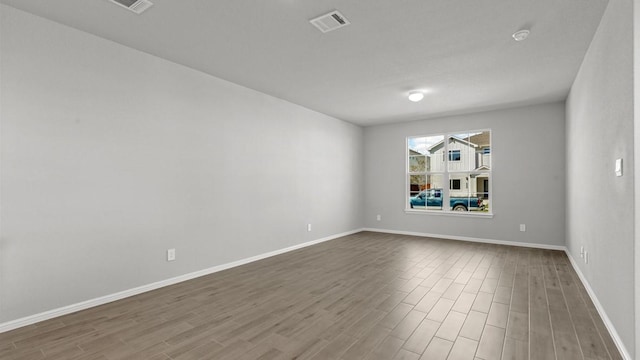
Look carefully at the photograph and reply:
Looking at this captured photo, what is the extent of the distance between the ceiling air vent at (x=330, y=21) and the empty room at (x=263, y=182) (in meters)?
0.03

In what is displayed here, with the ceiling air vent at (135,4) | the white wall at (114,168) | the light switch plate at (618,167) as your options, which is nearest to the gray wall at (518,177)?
the white wall at (114,168)

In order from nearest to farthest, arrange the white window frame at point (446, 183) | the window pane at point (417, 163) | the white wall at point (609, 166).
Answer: the white wall at point (609, 166) → the white window frame at point (446, 183) → the window pane at point (417, 163)

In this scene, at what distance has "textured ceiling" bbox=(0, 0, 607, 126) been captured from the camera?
2.47 m

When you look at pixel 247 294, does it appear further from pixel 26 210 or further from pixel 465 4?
pixel 465 4

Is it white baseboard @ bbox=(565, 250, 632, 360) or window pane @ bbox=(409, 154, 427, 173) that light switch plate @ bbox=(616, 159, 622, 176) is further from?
window pane @ bbox=(409, 154, 427, 173)

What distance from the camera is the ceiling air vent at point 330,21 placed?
2.56 metres

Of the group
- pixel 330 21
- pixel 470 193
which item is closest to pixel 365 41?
pixel 330 21

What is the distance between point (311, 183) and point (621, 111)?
14.4ft

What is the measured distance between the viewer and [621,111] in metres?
2.05

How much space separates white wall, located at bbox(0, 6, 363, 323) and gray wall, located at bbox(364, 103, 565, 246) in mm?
3527

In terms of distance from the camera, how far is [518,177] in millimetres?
5613

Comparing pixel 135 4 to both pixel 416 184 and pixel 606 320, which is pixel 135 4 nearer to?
pixel 606 320

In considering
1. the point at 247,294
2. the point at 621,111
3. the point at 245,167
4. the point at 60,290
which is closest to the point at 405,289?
the point at 247,294

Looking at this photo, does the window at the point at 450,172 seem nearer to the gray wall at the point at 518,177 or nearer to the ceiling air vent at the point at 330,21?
the gray wall at the point at 518,177
